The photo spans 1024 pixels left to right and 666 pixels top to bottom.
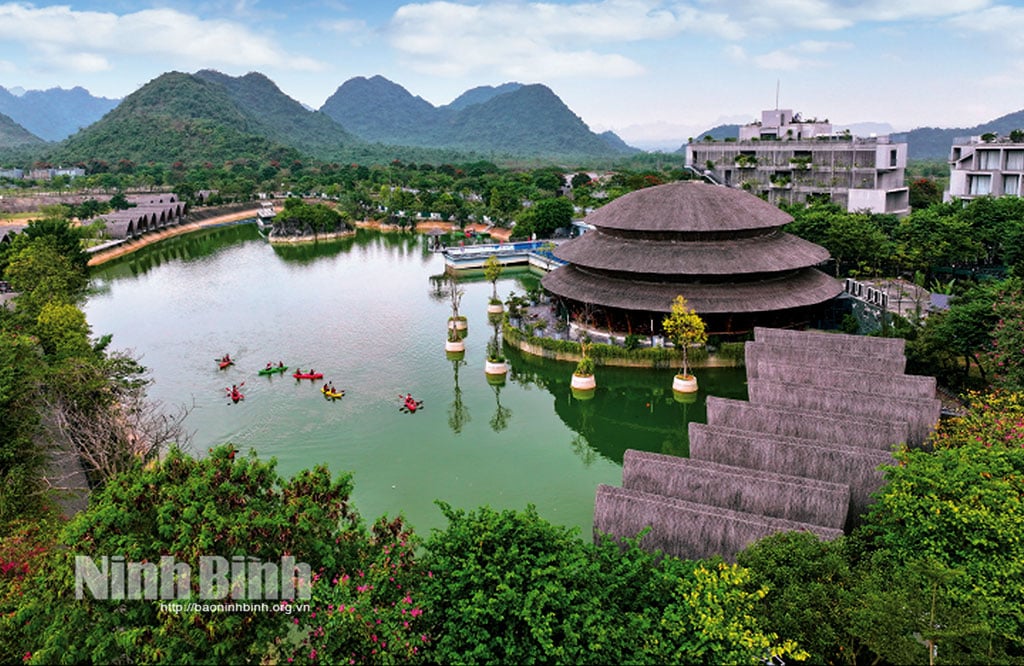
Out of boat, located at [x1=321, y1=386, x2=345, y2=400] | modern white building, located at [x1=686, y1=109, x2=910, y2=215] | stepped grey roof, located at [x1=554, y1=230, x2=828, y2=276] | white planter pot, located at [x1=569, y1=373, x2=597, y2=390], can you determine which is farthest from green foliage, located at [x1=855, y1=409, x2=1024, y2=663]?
modern white building, located at [x1=686, y1=109, x2=910, y2=215]

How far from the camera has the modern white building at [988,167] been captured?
5312cm

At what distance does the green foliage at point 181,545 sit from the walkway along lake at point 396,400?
765 cm

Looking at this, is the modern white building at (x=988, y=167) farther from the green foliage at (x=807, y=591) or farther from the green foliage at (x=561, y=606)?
the green foliage at (x=561, y=606)

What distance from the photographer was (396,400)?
2841 centimetres

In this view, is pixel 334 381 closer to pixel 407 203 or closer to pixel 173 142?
pixel 407 203

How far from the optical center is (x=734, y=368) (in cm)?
3088

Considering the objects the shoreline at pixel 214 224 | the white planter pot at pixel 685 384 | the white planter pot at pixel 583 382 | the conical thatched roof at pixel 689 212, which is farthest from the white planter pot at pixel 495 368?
the shoreline at pixel 214 224

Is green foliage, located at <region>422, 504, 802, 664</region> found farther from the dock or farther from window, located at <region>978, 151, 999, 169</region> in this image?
window, located at <region>978, 151, 999, 169</region>

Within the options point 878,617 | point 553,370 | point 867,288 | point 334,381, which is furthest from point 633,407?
point 878,617

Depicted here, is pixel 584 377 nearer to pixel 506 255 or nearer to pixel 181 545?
pixel 181 545

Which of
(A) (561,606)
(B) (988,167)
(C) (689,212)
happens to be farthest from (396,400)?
(B) (988,167)

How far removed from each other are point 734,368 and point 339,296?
30.2 metres

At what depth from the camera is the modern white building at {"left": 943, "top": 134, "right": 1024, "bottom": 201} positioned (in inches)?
2092

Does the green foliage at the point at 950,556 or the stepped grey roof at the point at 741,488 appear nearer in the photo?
the green foliage at the point at 950,556
